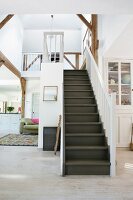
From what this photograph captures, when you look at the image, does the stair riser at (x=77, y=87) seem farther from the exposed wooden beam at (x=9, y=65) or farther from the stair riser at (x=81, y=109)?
the exposed wooden beam at (x=9, y=65)

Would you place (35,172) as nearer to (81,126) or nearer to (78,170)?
(78,170)

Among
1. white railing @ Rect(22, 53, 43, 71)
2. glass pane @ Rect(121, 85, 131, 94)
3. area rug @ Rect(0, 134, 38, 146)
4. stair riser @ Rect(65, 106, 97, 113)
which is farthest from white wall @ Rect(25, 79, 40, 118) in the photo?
stair riser @ Rect(65, 106, 97, 113)

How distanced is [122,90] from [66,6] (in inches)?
142

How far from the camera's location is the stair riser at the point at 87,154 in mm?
3643

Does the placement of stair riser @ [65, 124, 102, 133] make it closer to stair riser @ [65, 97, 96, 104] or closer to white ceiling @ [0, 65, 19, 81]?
stair riser @ [65, 97, 96, 104]

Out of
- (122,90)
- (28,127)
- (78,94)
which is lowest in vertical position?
(28,127)

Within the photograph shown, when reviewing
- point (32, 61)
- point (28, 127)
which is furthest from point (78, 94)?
point (32, 61)

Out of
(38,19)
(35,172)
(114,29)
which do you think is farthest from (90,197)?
(38,19)

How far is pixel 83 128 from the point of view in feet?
13.9

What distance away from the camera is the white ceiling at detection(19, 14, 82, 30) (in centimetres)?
1076

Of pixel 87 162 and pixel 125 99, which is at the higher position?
pixel 125 99

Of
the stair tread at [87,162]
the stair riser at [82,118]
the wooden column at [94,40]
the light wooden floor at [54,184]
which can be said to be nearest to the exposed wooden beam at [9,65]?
the wooden column at [94,40]

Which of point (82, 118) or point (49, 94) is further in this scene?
point (49, 94)

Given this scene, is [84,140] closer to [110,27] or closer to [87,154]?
[87,154]
